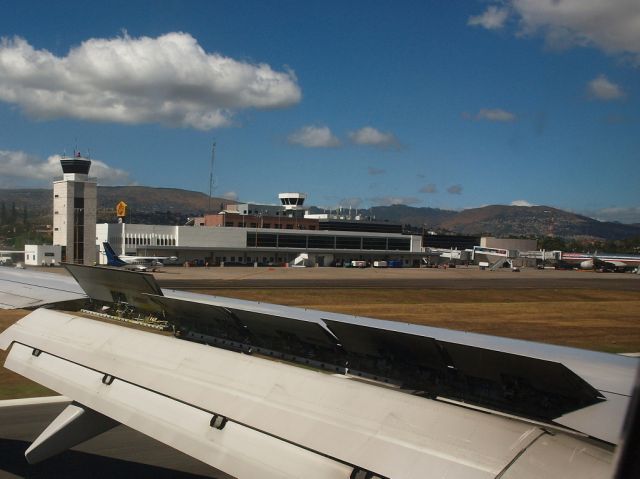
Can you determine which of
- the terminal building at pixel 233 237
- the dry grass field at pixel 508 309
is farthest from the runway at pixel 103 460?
the terminal building at pixel 233 237

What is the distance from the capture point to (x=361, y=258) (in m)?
122

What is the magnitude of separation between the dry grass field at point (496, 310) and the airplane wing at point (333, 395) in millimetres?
10294

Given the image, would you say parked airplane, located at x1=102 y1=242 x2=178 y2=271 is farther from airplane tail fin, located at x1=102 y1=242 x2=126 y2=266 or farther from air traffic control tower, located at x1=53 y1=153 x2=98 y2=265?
air traffic control tower, located at x1=53 y1=153 x2=98 y2=265

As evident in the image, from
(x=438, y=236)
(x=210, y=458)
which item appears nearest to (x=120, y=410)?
(x=210, y=458)

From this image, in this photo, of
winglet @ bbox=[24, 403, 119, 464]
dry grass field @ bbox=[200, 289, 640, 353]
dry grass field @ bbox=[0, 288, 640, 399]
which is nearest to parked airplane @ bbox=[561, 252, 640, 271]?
dry grass field @ bbox=[200, 289, 640, 353]

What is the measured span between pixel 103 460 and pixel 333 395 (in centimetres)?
816

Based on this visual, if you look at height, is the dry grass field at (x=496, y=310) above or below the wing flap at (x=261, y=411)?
below

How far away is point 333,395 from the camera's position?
17.5 feet

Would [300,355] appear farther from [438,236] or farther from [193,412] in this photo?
[438,236]

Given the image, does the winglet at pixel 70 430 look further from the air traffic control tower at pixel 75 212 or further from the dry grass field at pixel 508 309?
the air traffic control tower at pixel 75 212

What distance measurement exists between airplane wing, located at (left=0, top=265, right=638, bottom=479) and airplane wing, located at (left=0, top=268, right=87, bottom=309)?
2.06 m

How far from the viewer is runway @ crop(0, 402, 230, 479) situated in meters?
10.8

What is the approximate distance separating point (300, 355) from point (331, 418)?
8.90ft

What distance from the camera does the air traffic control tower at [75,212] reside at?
89.0 m
